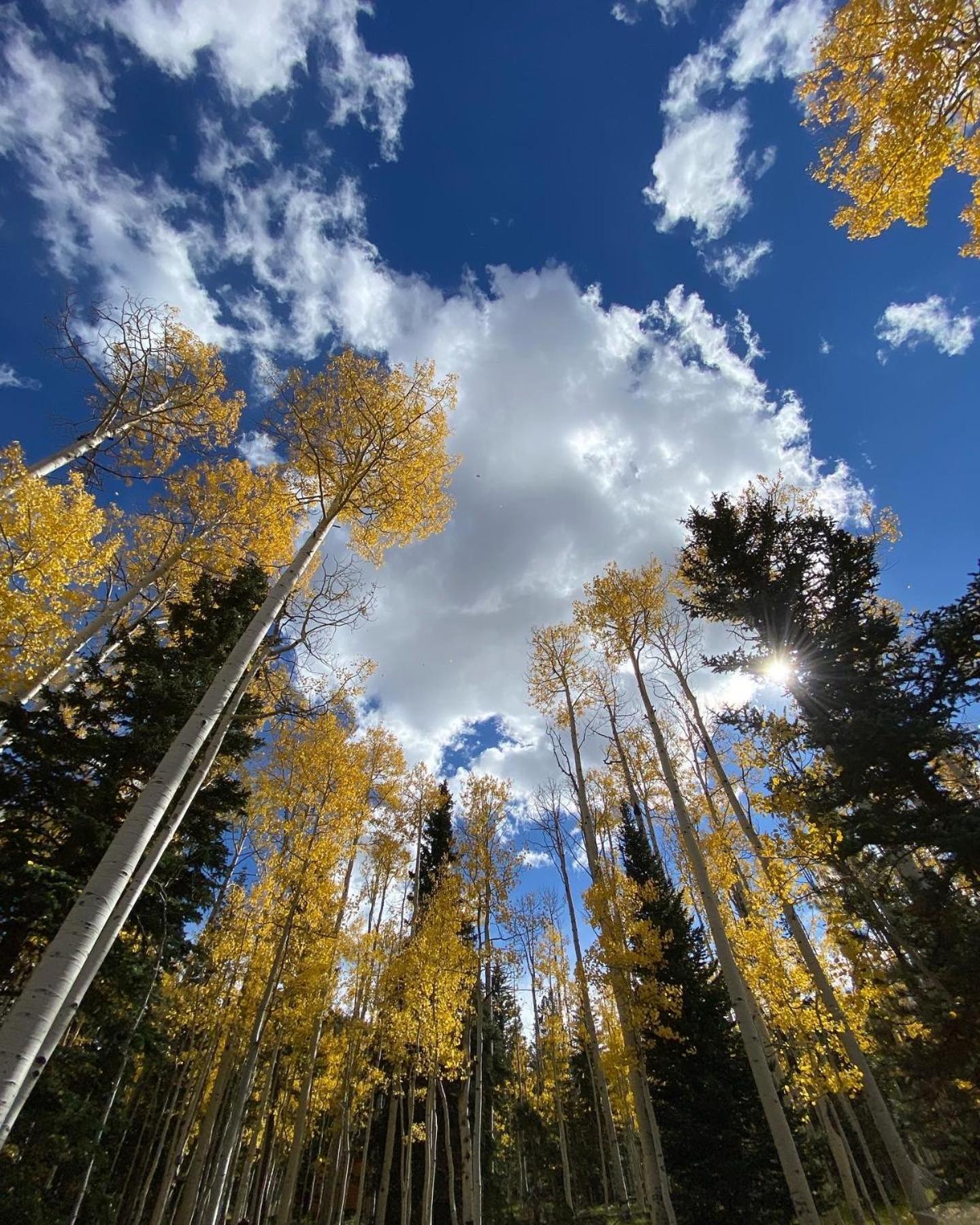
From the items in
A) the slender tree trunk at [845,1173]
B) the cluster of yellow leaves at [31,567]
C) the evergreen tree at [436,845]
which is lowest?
the slender tree trunk at [845,1173]

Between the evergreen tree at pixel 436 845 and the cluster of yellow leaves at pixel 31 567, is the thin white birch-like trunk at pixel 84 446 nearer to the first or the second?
the cluster of yellow leaves at pixel 31 567

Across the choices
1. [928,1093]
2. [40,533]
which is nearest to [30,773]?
[40,533]

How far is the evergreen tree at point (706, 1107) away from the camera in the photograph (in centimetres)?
941

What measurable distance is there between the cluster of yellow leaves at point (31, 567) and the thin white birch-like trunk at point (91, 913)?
4913 millimetres

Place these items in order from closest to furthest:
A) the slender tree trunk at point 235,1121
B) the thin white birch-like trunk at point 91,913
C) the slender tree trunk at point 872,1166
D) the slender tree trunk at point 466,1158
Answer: the thin white birch-like trunk at point 91,913
the slender tree trunk at point 235,1121
the slender tree trunk at point 872,1166
the slender tree trunk at point 466,1158

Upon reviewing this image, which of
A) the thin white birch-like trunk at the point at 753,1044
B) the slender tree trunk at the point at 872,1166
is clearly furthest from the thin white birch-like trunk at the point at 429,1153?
the slender tree trunk at the point at 872,1166

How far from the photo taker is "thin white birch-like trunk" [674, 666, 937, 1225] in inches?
279

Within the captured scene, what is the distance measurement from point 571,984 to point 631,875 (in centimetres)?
810

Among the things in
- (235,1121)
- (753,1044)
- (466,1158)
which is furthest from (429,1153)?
(753,1044)

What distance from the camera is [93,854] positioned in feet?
21.7

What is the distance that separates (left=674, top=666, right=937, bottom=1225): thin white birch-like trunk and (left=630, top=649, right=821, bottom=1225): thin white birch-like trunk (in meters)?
1.44

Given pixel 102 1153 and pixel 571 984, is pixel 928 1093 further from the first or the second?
pixel 571 984

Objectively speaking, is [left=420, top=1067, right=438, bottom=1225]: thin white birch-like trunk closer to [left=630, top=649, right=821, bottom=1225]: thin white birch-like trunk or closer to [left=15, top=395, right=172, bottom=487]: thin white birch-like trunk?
[left=630, top=649, right=821, bottom=1225]: thin white birch-like trunk

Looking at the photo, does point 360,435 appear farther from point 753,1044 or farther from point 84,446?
point 753,1044
